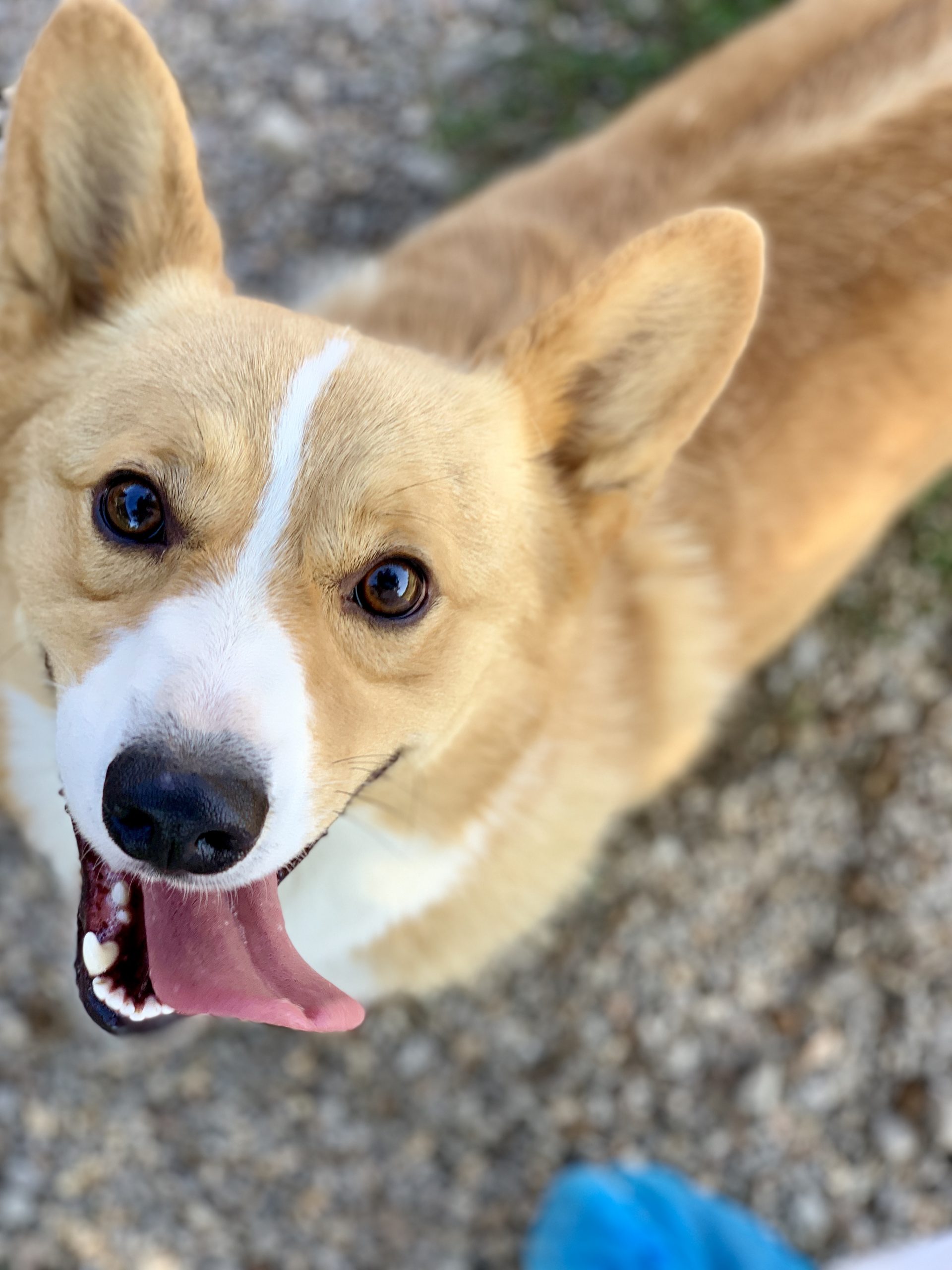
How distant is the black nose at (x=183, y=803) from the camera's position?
145cm

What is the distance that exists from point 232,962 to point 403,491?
0.84 m

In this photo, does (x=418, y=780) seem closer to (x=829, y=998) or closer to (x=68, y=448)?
(x=68, y=448)

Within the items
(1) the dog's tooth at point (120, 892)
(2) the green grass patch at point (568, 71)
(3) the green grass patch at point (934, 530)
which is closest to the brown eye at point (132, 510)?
(1) the dog's tooth at point (120, 892)

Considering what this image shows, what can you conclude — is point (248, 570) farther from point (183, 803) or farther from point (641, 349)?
point (641, 349)

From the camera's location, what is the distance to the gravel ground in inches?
114

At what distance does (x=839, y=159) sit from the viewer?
8.03 feet

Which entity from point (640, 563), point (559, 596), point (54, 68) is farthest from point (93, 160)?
point (640, 563)

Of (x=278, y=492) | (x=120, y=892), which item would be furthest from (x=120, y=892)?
(x=278, y=492)

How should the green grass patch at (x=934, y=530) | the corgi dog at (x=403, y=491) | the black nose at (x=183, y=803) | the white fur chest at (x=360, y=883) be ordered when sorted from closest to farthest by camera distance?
the black nose at (x=183, y=803) < the corgi dog at (x=403, y=491) < the white fur chest at (x=360, y=883) < the green grass patch at (x=934, y=530)

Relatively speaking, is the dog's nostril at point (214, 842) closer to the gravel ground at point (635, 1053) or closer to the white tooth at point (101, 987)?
the white tooth at point (101, 987)

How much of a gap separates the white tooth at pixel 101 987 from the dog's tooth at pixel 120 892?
124 mm

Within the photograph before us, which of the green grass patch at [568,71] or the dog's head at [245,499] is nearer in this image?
the dog's head at [245,499]

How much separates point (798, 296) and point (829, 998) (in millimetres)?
2059

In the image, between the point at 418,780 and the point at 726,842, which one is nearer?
the point at 418,780
